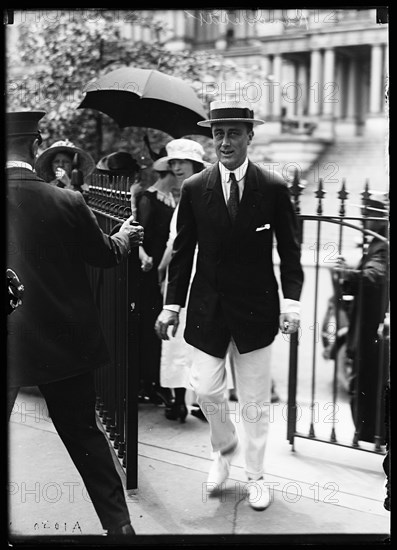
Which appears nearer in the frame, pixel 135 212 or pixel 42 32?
pixel 135 212

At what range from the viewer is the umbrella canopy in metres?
5.19

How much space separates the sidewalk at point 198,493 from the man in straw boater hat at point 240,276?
0.54ft

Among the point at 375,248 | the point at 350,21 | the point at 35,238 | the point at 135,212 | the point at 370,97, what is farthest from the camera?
the point at 370,97

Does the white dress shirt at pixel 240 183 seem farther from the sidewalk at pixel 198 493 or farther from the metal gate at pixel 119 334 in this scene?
the sidewalk at pixel 198 493

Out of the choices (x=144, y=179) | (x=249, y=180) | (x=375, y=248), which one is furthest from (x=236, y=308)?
(x=144, y=179)

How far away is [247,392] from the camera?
3904 millimetres

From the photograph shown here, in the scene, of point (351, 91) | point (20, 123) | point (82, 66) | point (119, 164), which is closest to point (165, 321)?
point (20, 123)

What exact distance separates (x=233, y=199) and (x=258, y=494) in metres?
1.61

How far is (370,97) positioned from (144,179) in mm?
15380

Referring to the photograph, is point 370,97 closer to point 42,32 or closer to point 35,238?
point 42,32

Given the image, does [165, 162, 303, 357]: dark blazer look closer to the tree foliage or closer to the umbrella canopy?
the umbrella canopy

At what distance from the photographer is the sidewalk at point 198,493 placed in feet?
11.9

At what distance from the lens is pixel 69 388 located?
3418 millimetres

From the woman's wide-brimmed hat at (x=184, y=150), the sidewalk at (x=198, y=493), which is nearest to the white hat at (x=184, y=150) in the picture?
the woman's wide-brimmed hat at (x=184, y=150)
